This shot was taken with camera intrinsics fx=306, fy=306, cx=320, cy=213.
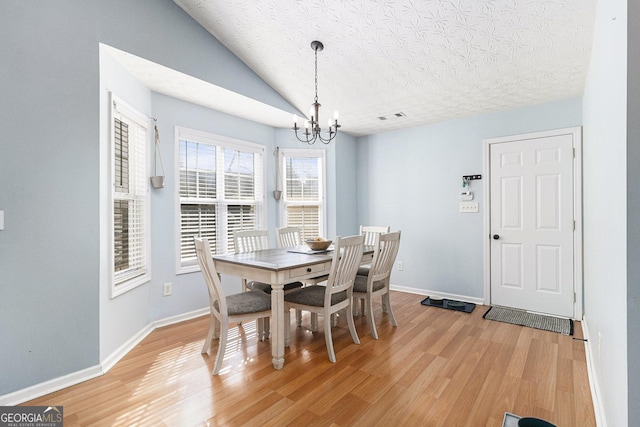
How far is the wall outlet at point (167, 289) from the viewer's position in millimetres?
3273

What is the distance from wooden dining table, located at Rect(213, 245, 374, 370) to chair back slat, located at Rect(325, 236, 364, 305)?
17 centimetres

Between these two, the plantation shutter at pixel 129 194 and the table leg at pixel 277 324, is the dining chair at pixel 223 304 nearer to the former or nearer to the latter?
the table leg at pixel 277 324

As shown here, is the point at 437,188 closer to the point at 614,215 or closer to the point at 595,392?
the point at 595,392

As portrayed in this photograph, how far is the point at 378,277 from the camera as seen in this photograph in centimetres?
307

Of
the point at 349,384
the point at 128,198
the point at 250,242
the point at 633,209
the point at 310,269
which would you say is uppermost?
the point at 128,198

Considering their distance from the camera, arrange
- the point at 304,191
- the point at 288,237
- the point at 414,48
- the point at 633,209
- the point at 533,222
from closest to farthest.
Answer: the point at 633,209
the point at 414,48
the point at 533,222
the point at 288,237
the point at 304,191

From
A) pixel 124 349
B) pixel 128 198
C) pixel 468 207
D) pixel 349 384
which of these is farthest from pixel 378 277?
pixel 128 198

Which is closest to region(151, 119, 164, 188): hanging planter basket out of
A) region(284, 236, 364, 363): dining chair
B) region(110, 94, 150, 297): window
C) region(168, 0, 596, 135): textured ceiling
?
region(110, 94, 150, 297): window

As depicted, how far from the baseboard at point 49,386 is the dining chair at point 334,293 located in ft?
4.84

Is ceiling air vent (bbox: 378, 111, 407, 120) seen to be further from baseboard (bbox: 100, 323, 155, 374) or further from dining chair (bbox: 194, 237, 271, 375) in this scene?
baseboard (bbox: 100, 323, 155, 374)

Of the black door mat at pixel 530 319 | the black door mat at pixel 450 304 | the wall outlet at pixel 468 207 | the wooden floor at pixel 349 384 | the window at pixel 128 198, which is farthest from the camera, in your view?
the wall outlet at pixel 468 207

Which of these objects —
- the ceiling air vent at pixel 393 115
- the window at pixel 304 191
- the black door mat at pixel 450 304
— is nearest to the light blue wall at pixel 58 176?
the window at pixel 304 191

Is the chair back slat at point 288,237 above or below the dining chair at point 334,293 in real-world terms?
above

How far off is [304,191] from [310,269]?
7.27 feet
